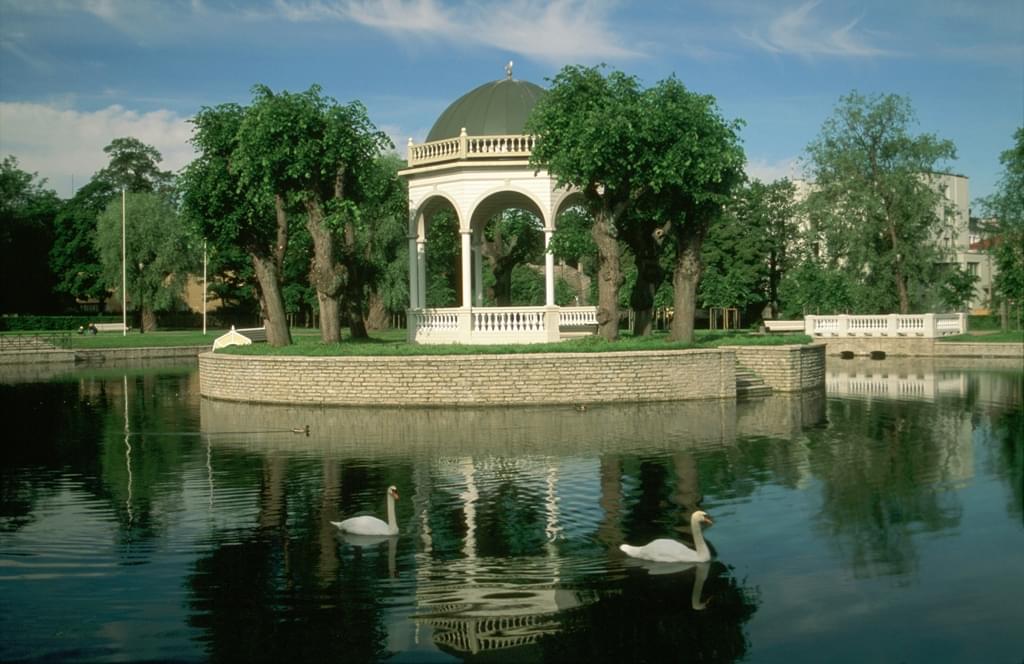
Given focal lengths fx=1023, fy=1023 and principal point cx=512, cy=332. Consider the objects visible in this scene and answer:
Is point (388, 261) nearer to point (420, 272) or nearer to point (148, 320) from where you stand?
point (148, 320)

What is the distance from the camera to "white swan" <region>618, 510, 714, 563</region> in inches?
454

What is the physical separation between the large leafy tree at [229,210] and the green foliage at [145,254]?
108ft

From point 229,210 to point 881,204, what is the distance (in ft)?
113

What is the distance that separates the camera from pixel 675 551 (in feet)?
37.9

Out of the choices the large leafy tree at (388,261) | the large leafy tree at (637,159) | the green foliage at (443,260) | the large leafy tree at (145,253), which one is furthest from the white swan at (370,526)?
the large leafy tree at (145,253)

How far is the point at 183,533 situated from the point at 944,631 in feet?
30.1

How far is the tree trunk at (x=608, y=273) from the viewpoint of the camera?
30.5m

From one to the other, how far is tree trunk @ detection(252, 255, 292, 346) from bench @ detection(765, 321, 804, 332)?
32.3 meters

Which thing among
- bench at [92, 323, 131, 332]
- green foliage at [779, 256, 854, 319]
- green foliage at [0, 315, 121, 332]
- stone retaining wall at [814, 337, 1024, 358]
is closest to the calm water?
stone retaining wall at [814, 337, 1024, 358]

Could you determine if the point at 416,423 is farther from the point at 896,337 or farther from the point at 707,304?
the point at 707,304

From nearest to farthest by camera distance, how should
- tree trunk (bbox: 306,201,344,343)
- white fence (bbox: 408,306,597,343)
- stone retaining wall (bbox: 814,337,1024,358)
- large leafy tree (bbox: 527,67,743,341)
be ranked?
large leafy tree (bbox: 527,67,743,341)
tree trunk (bbox: 306,201,344,343)
white fence (bbox: 408,306,597,343)
stone retaining wall (bbox: 814,337,1024,358)

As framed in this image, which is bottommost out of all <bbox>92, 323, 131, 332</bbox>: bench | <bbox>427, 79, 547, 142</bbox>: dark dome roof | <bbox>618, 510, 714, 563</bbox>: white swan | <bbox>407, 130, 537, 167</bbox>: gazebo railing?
<bbox>618, 510, 714, 563</bbox>: white swan

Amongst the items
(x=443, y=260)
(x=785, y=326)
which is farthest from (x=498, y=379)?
(x=443, y=260)

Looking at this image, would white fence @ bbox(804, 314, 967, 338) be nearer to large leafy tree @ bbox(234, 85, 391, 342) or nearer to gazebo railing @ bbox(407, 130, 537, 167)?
gazebo railing @ bbox(407, 130, 537, 167)
